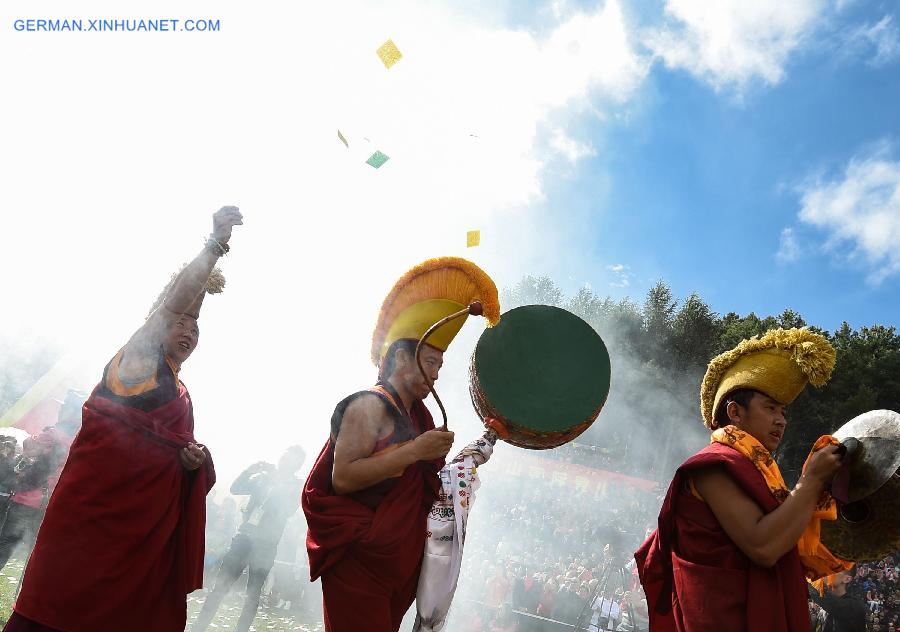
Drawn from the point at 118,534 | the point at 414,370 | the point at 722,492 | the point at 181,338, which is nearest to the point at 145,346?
the point at 181,338

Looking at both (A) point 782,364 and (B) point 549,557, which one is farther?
(B) point 549,557

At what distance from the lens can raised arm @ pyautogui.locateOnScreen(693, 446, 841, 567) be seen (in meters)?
2.46

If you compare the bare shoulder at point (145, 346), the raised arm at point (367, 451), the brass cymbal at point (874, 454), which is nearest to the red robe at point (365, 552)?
the raised arm at point (367, 451)

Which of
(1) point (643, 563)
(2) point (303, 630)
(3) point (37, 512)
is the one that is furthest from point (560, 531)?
(1) point (643, 563)

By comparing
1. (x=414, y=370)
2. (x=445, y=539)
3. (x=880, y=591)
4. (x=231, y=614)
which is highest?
(x=880, y=591)

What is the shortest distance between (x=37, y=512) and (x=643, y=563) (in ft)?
22.4

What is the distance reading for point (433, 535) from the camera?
111 inches

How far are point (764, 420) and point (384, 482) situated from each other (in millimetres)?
1904

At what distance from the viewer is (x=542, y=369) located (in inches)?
121

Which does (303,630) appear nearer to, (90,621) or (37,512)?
(37,512)

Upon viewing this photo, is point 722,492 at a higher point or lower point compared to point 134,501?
higher

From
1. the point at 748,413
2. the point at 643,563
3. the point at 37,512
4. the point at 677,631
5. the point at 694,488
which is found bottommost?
the point at 37,512

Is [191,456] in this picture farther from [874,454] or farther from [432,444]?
[874,454]

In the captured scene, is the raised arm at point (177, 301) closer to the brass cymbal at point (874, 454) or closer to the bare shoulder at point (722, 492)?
the bare shoulder at point (722, 492)
